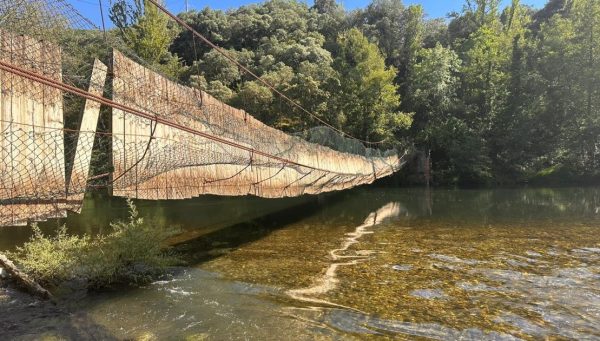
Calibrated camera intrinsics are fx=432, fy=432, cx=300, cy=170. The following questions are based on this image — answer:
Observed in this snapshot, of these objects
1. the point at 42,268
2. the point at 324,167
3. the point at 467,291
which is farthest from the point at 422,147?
the point at 42,268

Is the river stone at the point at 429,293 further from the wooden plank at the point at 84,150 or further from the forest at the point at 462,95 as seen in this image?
the forest at the point at 462,95

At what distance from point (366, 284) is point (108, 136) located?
3.02 meters

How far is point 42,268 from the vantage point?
15.0 ft

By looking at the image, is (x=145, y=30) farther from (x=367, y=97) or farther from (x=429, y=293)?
(x=429, y=293)

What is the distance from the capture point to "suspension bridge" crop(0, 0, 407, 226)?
9.29 ft

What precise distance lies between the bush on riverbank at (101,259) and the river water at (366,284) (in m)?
0.25

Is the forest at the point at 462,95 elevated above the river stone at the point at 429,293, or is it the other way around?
the forest at the point at 462,95

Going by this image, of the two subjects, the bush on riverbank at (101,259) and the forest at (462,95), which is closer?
the bush on riverbank at (101,259)

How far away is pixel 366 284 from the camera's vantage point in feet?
15.6

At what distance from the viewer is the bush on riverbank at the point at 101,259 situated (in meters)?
4.62

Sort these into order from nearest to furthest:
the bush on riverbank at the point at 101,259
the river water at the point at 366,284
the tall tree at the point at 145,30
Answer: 1. the river water at the point at 366,284
2. the bush on riverbank at the point at 101,259
3. the tall tree at the point at 145,30

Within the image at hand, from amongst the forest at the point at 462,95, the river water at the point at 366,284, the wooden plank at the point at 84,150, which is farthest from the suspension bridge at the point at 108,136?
the forest at the point at 462,95

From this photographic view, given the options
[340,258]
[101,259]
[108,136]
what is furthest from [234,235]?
Result: [108,136]

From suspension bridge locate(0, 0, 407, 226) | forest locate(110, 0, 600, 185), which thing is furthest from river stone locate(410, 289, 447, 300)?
forest locate(110, 0, 600, 185)
